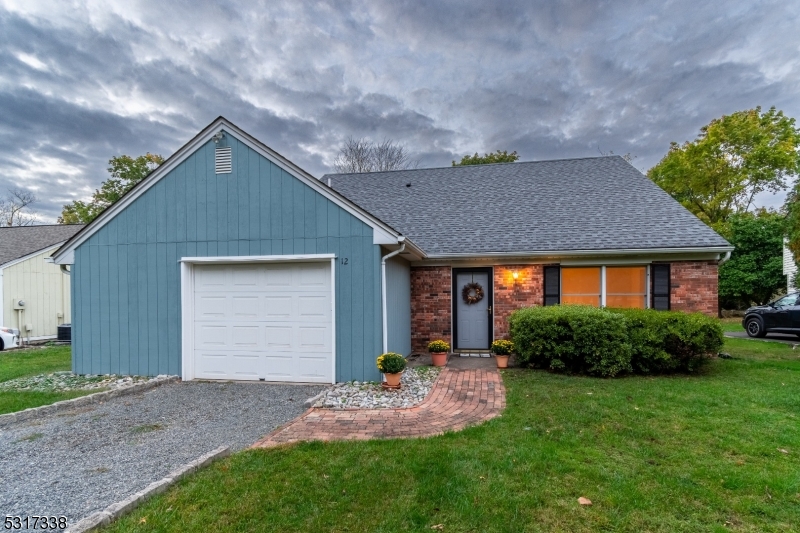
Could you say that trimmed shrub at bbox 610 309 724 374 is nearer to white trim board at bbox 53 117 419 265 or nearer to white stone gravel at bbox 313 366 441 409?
white stone gravel at bbox 313 366 441 409

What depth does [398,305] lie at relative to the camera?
812 cm

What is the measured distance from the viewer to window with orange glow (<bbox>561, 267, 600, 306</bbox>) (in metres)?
9.34

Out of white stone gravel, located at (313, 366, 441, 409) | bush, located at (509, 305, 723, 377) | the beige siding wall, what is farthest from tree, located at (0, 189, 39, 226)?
bush, located at (509, 305, 723, 377)

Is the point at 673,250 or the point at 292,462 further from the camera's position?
the point at 673,250

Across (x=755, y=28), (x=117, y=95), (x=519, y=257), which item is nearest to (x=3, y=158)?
(x=117, y=95)

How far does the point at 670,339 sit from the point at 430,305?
499cm

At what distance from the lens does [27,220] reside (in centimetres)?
2998

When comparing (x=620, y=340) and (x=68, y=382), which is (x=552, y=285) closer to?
(x=620, y=340)

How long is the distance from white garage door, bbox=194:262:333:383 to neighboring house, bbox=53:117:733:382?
2cm

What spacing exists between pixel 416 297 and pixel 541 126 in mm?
12456

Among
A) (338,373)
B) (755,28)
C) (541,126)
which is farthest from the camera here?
(541,126)

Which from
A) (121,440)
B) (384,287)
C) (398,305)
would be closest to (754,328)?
(398,305)

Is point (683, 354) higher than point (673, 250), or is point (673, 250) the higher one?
point (673, 250)

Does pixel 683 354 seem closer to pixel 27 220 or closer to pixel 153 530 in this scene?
pixel 153 530
